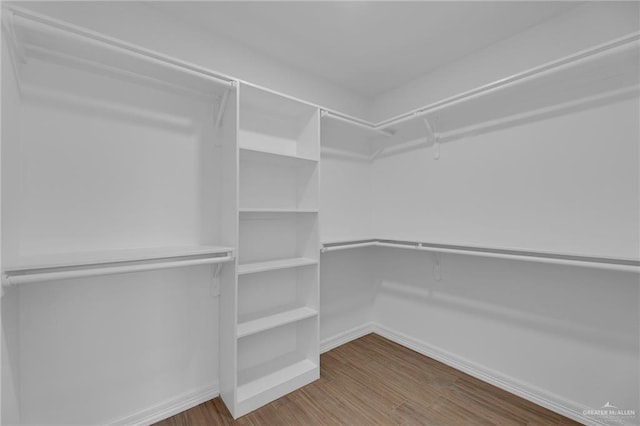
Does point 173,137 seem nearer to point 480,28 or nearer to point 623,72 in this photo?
point 480,28

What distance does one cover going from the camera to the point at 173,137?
160 centimetres

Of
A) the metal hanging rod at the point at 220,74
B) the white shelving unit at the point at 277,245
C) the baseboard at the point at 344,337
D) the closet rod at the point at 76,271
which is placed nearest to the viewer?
the closet rod at the point at 76,271

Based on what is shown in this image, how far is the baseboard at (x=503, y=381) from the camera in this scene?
152 centimetres

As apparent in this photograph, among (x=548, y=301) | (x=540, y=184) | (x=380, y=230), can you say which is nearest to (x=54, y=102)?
(x=380, y=230)

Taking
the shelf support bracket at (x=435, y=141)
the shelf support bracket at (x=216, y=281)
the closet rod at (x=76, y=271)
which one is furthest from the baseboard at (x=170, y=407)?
the shelf support bracket at (x=435, y=141)

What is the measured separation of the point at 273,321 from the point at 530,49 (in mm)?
2511

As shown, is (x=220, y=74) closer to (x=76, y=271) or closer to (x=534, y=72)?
(x=76, y=271)

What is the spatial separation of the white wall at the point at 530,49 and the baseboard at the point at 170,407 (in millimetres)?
2735

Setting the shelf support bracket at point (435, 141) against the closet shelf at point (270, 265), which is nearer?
the closet shelf at point (270, 265)

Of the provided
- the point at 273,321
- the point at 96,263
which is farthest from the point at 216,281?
the point at 96,263

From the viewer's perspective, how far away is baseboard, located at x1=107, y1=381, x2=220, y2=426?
1.44 metres

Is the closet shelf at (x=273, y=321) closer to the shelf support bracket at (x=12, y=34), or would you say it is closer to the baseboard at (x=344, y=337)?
the baseboard at (x=344, y=337)

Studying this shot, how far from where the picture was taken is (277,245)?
201 centimetres

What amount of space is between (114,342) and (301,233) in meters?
1.29
